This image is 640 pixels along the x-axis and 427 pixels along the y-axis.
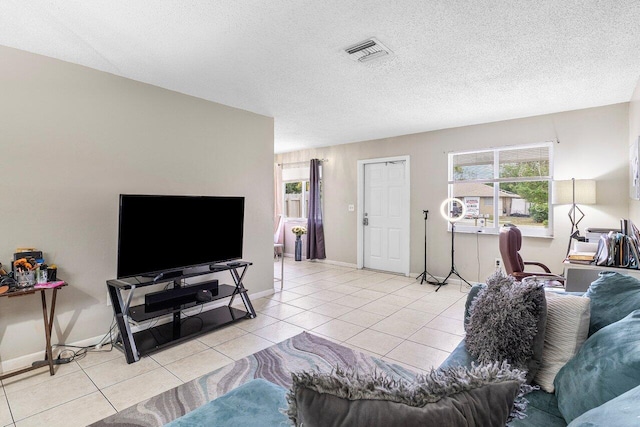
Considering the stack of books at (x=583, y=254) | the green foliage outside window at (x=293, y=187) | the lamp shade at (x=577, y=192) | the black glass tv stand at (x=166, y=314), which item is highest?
the green foliage outside window at (x=293, y=187)

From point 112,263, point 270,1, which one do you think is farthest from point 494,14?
point 112,263

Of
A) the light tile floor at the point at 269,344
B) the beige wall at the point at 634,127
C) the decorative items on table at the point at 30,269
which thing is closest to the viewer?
the light tile floor at the point at 269,344

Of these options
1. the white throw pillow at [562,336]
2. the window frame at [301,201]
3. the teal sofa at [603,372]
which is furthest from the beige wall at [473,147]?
the white throw pillow at [562,336]

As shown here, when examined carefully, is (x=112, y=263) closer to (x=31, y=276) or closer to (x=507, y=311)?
(x=31, y=276)

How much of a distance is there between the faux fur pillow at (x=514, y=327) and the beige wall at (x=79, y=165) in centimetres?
267

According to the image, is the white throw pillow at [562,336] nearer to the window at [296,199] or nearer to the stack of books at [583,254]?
the stack of books at [583,254]

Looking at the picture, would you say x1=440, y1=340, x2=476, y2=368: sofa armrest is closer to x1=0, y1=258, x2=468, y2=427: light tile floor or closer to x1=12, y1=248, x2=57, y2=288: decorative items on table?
x1=0, y1=258, x2=468, y2=427: light tile floor

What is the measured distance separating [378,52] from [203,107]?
6.90 feet

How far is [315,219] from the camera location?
22.7 feet

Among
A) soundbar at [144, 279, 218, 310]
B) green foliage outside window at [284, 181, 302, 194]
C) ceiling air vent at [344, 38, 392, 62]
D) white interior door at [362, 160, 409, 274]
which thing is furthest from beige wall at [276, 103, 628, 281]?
soundbar at [144, 279, 218, 310]

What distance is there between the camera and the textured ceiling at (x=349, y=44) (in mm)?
2064

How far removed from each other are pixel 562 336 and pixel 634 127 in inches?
129

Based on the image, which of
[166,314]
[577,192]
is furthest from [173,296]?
[577,192]

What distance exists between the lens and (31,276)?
7.93ft
